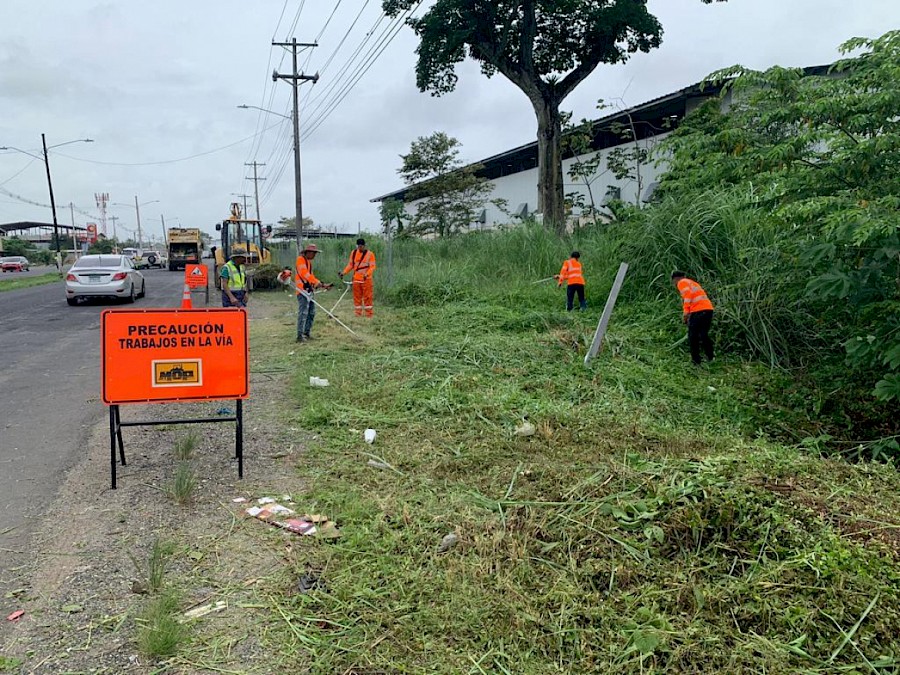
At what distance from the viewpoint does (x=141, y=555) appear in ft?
11.9

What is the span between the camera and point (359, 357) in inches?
359

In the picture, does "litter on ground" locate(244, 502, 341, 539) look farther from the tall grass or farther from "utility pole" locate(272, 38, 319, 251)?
"utility pole" locate(272, 38, 319, 251)

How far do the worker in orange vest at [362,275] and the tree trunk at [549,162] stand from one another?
29.6 ft

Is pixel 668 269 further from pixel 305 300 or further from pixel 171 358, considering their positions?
pixel 171 358

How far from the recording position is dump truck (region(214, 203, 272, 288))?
80.4 ft

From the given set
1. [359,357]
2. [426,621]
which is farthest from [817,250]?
[359,357]

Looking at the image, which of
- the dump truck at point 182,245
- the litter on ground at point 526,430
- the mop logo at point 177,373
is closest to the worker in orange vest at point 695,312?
the litter on ground at point 526,430

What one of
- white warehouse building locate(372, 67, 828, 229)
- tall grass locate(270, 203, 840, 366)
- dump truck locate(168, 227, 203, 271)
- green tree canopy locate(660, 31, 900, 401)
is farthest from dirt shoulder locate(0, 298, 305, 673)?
dump truck locate(168, 227, 203, 271)

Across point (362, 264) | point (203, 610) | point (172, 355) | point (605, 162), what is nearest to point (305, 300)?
point (362, 264)

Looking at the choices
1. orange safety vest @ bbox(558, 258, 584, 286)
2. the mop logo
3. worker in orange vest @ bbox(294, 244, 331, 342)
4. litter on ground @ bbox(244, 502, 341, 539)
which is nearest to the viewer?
litter on ground @ bbox(244, 502, 341, 539)

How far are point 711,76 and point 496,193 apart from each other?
31324 mm

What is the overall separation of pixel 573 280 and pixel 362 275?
475cm

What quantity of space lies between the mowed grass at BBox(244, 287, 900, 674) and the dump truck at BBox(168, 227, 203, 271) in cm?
4024

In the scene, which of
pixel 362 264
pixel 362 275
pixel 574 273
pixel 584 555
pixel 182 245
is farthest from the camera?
pixel 182 245
